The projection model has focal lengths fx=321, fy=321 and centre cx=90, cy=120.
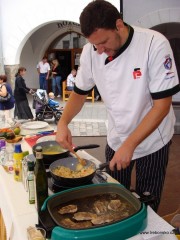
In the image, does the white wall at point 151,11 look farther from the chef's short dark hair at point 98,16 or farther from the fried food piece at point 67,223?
the fried food piece at point 67,223

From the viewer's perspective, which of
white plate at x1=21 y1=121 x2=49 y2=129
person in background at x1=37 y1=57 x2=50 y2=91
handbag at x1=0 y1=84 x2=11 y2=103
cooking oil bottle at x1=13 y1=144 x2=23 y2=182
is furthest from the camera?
person in background at x1=37 y1=57 x2=50 y2=91

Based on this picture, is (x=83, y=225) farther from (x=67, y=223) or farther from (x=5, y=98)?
(x=5, y=98)

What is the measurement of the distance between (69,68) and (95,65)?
11209 millimetres

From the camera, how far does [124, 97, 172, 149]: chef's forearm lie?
1541 millimetres

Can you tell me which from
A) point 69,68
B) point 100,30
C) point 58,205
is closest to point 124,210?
point 58,205

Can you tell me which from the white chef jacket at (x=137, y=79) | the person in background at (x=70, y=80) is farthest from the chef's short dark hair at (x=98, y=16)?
the person in background at (x=70, y=80)

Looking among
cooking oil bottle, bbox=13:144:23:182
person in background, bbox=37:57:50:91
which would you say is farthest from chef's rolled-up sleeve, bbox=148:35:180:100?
person in background, bbox=37:57:50:91

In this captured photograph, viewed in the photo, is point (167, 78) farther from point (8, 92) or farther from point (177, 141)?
point (8, 92)

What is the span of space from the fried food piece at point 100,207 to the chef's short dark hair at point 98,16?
2.45 feet

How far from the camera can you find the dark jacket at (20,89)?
6684 mm

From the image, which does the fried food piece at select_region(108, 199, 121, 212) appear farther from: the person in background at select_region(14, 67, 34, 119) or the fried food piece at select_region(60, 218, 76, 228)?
the person in background at select_region(14, 67, 34, 119)

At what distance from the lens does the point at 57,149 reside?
1961mm

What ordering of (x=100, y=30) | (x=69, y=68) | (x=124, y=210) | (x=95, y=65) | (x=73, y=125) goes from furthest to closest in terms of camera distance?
(x=69, y=68) < (x=73, y=125) < (x=95, y=65) < (x=100, y=30) < (x=124, y=210)

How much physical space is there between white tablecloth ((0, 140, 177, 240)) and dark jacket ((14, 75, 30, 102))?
16.4 feet
